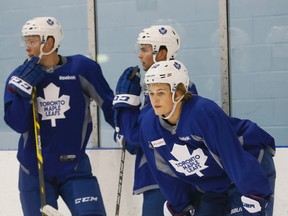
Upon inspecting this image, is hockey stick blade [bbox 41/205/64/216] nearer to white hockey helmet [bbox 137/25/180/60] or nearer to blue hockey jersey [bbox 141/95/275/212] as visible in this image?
blue hockey jersey [bbox 141/95/275/212]

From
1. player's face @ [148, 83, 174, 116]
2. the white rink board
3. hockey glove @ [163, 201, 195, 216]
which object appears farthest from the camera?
the white rink board

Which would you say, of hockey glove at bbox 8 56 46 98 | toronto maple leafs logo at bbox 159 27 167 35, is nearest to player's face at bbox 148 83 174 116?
toronto maple leafs logo at bbox 159 27 167 35

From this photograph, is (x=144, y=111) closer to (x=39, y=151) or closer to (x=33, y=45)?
(x=39, y=151)

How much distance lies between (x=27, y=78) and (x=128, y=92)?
0.45 metres

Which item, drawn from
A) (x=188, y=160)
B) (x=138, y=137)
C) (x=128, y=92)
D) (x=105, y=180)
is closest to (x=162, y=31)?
(x=128, y=92)

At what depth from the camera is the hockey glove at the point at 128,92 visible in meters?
3.74

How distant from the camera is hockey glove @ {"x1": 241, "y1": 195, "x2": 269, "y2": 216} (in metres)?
3.06

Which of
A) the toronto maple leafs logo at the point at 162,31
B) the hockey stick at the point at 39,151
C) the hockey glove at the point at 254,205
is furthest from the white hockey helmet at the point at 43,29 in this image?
the hockey glove at the point at 254,205

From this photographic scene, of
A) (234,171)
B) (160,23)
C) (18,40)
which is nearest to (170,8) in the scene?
(160,23)

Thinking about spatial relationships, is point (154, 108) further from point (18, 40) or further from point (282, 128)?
point (18, 40)

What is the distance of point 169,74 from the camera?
331cm

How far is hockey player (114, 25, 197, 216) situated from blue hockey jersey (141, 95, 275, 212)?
0.83 feet

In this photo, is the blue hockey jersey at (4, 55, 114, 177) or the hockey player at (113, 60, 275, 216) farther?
the blue hockey jersey at (4, 55, 114, 177)

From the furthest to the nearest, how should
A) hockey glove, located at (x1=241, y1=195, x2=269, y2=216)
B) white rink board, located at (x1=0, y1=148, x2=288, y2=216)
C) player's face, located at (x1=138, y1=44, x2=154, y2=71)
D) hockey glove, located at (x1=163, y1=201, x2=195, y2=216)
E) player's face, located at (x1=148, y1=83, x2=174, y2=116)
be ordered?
white rink board, located at (x1=0, y1=148, x2=288, y2=216) < player's face, located at (x1=138, y1=44, x2=154, y2=71) < hockey glove, located at (x1=163, y1=201, x2=195, y2=216) < player's face, located at (x1=148, y1=83, x2=174, y2=116) < hockey glove, located at (x1=241, y1=195, x2=269, y2=216)
